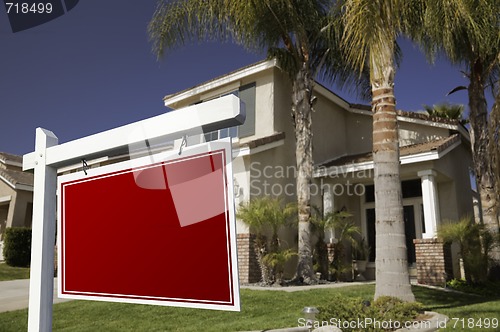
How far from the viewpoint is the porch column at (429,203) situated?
14414 mm

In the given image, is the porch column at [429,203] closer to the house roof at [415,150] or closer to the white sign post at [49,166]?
the house roof at [415,150]

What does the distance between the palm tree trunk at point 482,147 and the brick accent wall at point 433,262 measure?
153 centimetres

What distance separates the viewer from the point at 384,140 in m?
8.16

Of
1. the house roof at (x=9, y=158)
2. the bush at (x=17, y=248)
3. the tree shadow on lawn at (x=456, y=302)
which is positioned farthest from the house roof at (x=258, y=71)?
the house roof at (x=9, y=158)

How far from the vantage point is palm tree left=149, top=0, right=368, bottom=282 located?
13.1 metres

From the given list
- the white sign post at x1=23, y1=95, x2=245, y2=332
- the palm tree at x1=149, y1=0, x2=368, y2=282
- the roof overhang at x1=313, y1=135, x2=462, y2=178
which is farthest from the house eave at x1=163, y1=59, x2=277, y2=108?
the white sign post at x1=23, y1=95, x2=245, y2=332

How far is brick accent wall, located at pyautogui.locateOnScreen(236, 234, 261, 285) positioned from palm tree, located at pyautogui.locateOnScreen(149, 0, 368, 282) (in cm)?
132

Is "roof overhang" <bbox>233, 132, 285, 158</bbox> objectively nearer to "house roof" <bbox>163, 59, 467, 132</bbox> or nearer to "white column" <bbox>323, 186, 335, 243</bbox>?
"white column" <bbox>323, 186, 335, 243</bbox>

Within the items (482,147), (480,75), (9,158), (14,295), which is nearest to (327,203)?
(482,147)

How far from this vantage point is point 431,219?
1451cm

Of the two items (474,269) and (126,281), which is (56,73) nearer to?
(126,281)

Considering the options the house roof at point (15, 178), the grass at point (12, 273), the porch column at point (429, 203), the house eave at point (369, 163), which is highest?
the house roof at point (15, 178)

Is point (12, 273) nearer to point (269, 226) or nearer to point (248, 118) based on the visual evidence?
point (269, 226)

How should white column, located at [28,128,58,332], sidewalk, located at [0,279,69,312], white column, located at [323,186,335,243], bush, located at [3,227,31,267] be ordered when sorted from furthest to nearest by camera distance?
bush, located at [3,227,31,267]
white column, located at [323,186,335,243]
sidewalk, located at [0,279,69,312]
white column, located at [28,128,58,332]
